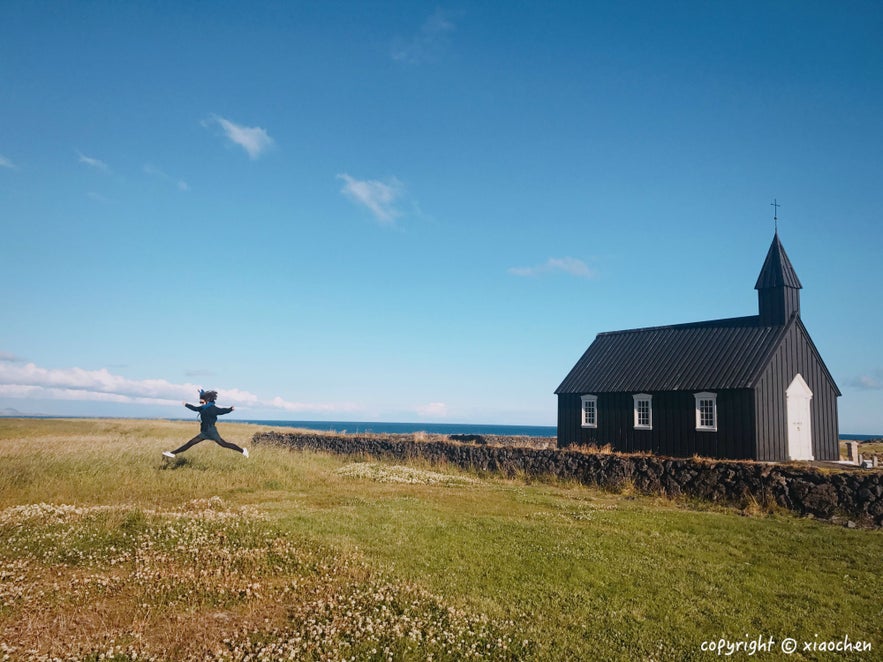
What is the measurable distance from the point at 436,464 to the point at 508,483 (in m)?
7.20

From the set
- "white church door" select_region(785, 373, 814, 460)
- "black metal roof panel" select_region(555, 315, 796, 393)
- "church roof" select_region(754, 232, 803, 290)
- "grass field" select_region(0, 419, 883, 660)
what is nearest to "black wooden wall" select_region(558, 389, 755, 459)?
"black metal roof panel" select_region(555, 315, 796, 393)

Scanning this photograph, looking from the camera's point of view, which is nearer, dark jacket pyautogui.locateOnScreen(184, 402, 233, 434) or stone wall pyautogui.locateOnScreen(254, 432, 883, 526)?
stone wall pyautogui.locateOnScreen(254, 432, 883, 526)

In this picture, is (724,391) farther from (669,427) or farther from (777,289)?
(777,289)

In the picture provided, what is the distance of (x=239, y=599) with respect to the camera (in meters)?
9.67

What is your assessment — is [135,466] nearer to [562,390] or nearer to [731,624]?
[731,624]

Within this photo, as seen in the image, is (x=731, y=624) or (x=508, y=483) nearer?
(x=731, y=624)

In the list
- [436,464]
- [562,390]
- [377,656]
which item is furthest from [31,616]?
[562,390]

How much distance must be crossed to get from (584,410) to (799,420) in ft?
39.3

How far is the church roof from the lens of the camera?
33.4m

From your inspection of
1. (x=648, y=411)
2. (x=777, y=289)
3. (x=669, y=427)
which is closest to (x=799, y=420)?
(x=669, y=427)

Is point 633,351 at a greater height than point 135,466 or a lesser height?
greater

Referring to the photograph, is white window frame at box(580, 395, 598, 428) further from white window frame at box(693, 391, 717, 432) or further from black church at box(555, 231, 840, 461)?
white window frame at box(693, 391, 717, 432)

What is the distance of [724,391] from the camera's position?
31.1m

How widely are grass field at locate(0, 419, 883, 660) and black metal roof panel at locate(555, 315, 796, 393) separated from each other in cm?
1428
